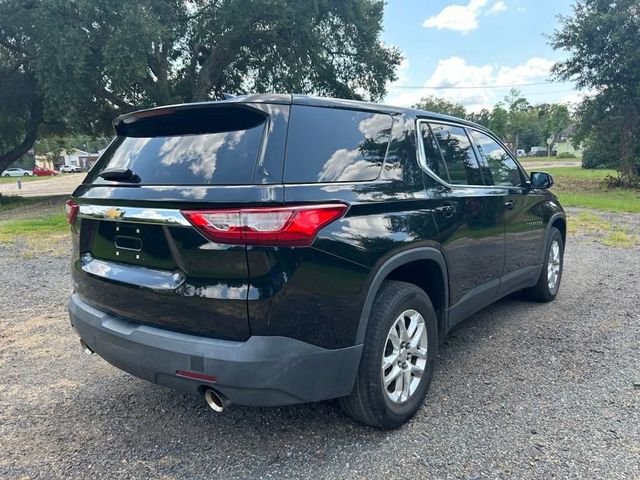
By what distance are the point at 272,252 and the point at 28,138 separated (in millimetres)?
27697

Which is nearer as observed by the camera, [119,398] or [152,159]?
[152,159]

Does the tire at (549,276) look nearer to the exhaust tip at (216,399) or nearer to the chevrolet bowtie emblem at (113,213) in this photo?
the exhaust tip at (216,399)

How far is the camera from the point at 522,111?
96.5 metres

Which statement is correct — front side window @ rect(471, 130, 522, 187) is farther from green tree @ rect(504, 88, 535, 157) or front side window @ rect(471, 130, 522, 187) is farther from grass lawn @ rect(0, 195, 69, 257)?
green tree @ rect(504, 88, 535, 157)

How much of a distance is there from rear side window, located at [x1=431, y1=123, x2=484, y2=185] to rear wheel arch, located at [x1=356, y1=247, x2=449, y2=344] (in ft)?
2.07

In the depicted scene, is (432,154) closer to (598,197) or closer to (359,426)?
(359,426)

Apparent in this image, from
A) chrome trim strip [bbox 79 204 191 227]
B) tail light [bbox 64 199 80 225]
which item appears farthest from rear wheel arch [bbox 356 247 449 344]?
tail light [bbox 64 199 80 225]

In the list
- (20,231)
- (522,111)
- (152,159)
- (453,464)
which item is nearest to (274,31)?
(20,231)

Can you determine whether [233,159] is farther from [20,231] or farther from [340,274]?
[20,231]

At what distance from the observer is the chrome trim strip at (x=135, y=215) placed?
2.30 metres

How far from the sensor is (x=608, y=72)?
17984mm

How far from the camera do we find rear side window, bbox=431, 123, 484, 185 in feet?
11.3

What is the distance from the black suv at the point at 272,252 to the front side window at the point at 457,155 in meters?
0.18

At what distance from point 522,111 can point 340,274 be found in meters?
105
